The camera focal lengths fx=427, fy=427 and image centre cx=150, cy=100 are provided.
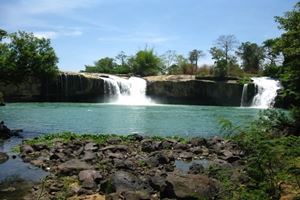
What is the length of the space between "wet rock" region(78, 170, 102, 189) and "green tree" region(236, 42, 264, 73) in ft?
261

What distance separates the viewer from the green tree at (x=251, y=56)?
3568 inches

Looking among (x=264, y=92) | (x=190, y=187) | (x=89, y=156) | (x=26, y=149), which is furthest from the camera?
(x=264, y=92)

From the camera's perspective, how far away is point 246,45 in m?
94.3

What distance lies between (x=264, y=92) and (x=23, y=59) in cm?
3871

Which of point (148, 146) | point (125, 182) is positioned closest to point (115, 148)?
point (148, 146)

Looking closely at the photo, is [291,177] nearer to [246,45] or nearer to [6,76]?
[6,76]

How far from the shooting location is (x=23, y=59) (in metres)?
23.4

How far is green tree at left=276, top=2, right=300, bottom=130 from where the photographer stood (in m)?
13.6

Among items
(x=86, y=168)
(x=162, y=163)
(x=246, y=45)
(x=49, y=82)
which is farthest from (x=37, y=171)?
(x=246, y=45)

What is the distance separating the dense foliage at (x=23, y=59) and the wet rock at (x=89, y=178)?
12.0 m

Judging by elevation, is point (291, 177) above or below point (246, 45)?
below

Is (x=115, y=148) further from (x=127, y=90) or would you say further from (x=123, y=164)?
(x=127, y=90)

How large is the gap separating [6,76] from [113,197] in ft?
49.3

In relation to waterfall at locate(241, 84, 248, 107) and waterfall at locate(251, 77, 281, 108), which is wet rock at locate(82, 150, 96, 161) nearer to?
waterfall at locate(251, 77, 281, 108)
